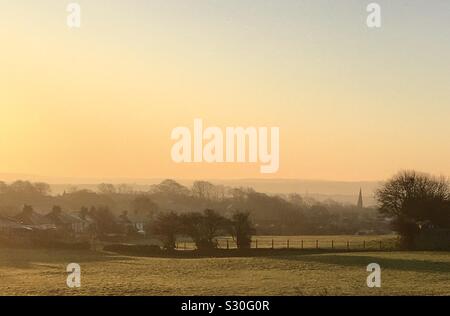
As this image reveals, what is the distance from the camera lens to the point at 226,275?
3422cm

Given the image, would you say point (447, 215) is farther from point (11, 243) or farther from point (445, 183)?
point (11, 243)

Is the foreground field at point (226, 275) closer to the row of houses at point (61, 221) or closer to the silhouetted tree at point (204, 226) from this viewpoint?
the silhouetted tree at point (204, 226)

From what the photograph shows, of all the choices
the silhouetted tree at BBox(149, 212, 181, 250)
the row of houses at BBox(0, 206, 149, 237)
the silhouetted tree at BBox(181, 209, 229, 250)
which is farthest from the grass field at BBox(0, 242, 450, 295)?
the row of houses at BBox(0, 206, 149, 237)

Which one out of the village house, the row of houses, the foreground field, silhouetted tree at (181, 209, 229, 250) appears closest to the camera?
the foreground field

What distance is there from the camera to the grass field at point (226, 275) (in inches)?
1041

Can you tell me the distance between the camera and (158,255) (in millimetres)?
52125

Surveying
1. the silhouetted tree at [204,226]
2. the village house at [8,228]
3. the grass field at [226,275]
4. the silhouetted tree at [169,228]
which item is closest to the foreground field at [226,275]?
the grass field at [226,275]

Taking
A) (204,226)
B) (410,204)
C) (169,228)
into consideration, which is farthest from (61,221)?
(410,204)

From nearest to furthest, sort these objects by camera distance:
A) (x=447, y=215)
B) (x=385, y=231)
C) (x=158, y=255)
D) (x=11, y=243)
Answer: (x=158, y=255) → (x=11, y=243) → (x=447, y=215) → (x=385, y=231)

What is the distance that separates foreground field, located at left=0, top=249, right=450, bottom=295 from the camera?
2644 cm

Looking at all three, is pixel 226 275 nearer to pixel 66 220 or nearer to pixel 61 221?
pixel 61 221

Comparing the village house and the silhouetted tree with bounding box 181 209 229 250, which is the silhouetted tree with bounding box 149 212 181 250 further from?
the village house
